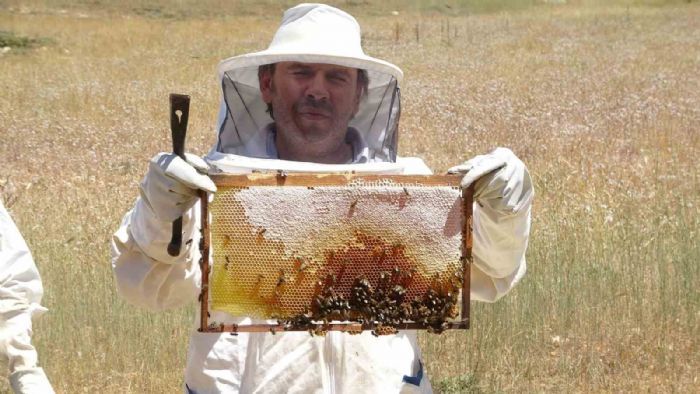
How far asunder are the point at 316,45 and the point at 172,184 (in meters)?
0.91

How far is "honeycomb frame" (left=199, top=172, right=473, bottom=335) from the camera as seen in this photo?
268 cm

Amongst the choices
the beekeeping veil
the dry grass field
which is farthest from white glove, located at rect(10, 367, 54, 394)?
the dry grass field

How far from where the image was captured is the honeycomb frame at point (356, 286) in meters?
2.68

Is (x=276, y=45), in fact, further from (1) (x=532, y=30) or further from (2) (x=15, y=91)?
(1) (x=532, y=30)

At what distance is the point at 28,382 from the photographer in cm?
289

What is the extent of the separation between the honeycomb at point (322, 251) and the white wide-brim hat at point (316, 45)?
2.12 feet

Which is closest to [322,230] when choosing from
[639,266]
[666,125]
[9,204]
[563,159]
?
[639,266]

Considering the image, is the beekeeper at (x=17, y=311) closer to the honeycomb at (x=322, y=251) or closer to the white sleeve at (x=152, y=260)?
the white sleeve at (x=152, y=260)

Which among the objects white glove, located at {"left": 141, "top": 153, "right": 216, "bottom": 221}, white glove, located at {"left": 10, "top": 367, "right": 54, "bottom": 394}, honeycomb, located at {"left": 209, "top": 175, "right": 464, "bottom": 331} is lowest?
white glove, located at {"left": 10, "top": 367, "right": 54, "bottom": 394}

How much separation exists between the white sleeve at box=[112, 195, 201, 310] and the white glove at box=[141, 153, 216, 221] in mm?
95

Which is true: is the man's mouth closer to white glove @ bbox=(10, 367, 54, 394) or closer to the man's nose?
the man's nose

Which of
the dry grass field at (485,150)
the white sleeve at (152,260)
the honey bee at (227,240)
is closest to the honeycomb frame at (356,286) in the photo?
the honey bee at (227,240)

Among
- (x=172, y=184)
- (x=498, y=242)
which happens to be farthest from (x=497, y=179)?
(x=172, y=184)

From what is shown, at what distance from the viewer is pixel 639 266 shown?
5.85 meters
